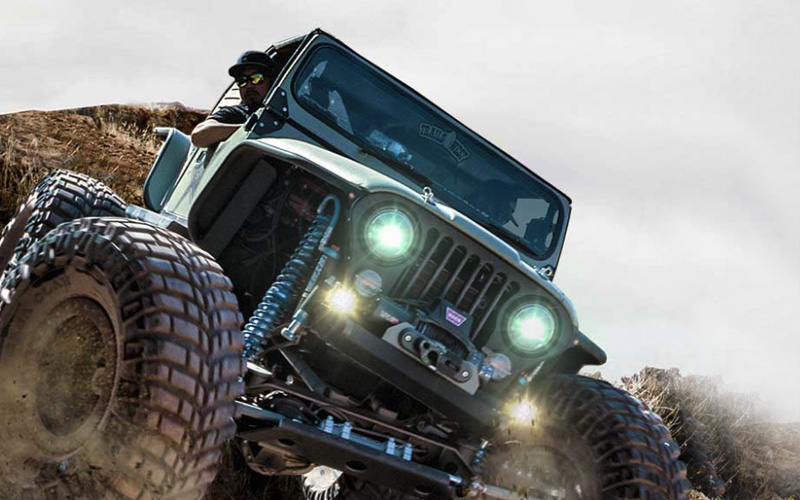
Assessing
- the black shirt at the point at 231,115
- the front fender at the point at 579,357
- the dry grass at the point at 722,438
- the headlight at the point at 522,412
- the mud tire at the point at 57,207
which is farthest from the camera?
the dry grass at the point at 722,438

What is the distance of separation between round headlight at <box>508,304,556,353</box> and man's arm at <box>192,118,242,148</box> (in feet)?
6.11

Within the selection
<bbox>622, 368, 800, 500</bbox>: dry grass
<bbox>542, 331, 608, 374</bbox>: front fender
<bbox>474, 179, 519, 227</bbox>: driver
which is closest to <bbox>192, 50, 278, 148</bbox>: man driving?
<bbox>474, 179, 519, 227</bbox>: driver

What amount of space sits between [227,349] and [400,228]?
Answer: 3.52 ft

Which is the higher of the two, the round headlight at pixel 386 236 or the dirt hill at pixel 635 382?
the round headlight at pixel 386 236

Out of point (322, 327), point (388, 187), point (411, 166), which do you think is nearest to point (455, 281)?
point (388, 187)

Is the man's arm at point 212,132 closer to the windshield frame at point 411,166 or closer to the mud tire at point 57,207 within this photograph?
the windshield frame at point 411,166

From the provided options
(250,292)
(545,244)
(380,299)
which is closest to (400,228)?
(380,299)

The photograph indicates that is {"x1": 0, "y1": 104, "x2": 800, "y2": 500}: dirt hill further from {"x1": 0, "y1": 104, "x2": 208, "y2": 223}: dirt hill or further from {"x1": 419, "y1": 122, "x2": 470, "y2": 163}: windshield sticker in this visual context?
{"x1": 419, "y1": 122, "x2": 470, "y2": 163}: windshield sticker

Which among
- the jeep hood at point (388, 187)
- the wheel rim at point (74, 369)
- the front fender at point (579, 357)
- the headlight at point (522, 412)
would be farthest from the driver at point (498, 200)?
the wheel rim at point (74, 369)

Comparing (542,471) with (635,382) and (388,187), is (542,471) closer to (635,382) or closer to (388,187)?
(388,187)

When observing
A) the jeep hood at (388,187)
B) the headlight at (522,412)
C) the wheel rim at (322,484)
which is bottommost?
the wheel rim at (322,484)

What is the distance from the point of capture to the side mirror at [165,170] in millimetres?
5855

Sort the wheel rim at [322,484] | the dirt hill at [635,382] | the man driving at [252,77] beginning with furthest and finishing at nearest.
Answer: the dirt hill at [635,382] → the wheel rim at [322,484] → the man driving at [252,77]

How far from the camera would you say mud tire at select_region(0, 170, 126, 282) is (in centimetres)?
493
